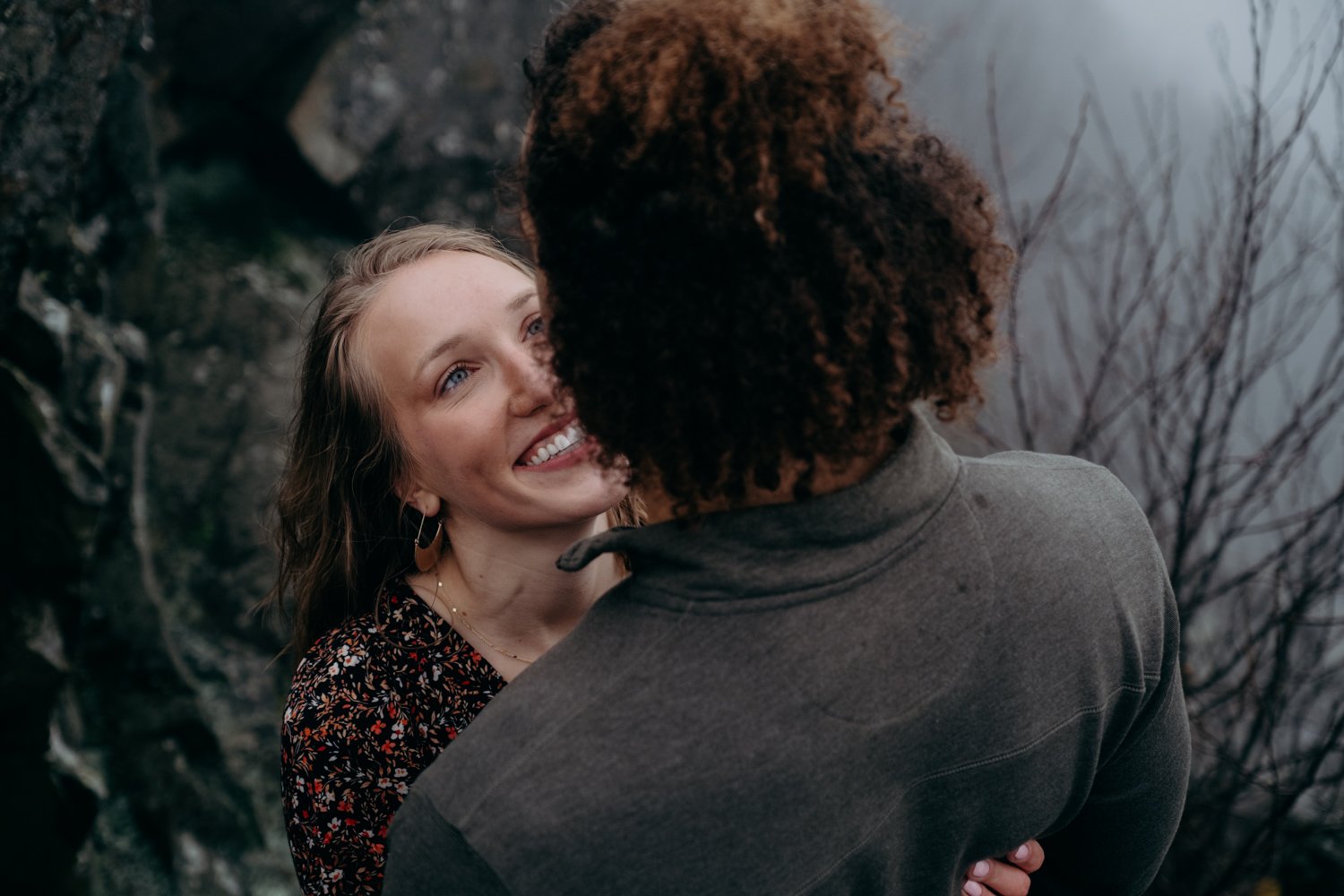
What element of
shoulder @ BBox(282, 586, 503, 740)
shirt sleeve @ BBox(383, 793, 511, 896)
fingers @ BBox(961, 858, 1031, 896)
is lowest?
shoulder @ BBox(282, 586, 503, 740)

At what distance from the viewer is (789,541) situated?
38.5 inches

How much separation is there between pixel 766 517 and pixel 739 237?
10.8 inches

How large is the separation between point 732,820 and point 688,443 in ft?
1.15

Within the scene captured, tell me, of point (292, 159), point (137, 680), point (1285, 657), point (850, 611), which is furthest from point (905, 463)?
point (292, 159)

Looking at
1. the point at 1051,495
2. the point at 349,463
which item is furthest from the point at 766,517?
the point at 349,463

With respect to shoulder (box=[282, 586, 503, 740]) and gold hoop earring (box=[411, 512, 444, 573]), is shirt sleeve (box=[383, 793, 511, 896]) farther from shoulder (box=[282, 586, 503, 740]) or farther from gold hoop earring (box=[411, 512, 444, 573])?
gold hoop earring (box=[411, 512, 444, 573])

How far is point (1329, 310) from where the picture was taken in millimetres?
8789

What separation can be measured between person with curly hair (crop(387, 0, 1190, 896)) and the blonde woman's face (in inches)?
23.3

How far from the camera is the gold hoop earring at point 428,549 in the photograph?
1.88 metres

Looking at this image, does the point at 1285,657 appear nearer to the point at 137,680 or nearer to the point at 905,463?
the point at 905,463

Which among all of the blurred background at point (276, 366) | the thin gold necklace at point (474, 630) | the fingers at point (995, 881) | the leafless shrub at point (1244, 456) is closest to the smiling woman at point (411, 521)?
the thin gold necklace at point (474, 630)

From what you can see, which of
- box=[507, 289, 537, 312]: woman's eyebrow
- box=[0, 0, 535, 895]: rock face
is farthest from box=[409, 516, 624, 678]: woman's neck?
box=[0, 0, 535, 895]: rock face

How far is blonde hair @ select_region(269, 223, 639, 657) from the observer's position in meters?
1.87

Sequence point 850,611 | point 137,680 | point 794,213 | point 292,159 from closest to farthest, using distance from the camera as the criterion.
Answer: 1. point 794,213
2. point 850,611
3. point 137,680
4. point 292,159
